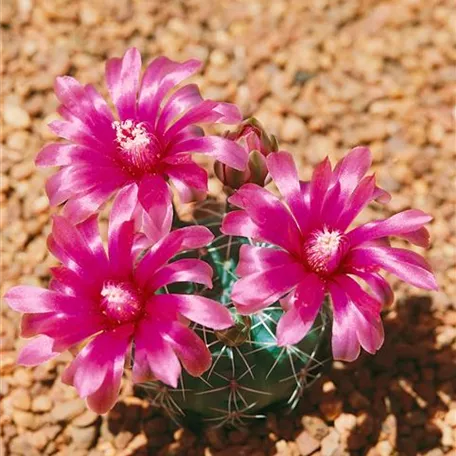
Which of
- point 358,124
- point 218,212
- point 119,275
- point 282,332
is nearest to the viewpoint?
point 282,332

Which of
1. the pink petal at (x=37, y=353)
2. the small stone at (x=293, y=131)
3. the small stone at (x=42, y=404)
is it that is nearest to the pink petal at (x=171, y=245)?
the pink petal at (x=37, y=353)

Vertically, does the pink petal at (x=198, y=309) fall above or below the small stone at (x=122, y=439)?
above

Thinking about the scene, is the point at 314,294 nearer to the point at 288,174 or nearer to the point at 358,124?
the point at 288,174

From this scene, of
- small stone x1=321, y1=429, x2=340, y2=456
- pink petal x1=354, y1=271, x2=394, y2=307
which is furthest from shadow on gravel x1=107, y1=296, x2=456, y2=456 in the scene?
pink petal x1=354, y1=271, x2=394, y2=307

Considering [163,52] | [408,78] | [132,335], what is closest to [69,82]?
[132,335]

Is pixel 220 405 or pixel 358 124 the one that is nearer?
pixel 220 405

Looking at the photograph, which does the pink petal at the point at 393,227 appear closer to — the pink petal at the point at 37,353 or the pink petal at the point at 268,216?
the pink petal at the point at 268,216
